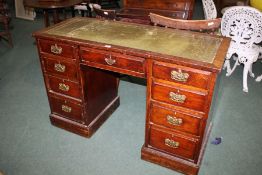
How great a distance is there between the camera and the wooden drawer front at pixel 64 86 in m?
2.33

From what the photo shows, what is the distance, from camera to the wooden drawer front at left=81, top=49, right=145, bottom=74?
73.9 inches

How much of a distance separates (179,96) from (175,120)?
23 cm

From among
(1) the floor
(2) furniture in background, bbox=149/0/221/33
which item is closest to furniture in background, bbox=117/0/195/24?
(2) furniture in background, bbox=149/0/221/33

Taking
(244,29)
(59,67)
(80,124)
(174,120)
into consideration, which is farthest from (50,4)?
(174,120)

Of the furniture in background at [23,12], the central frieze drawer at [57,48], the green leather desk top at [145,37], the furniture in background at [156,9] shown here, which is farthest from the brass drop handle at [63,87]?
the furniture in background at [23,12]

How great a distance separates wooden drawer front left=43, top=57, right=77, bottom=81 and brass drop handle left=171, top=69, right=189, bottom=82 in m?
0.87

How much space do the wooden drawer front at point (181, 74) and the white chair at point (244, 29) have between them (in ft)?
5.38

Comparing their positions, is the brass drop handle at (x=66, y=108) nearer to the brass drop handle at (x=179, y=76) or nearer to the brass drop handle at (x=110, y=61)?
the brass drop handle at (x=110, y=61)

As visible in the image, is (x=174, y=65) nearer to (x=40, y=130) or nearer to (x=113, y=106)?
(x=113, y=106)

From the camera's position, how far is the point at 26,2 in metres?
4.48

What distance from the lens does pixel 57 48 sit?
2148mm

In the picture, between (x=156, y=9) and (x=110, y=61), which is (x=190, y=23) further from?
(x=156, y=9)

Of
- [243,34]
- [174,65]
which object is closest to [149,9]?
[243,34]

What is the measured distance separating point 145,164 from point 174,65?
99cm
